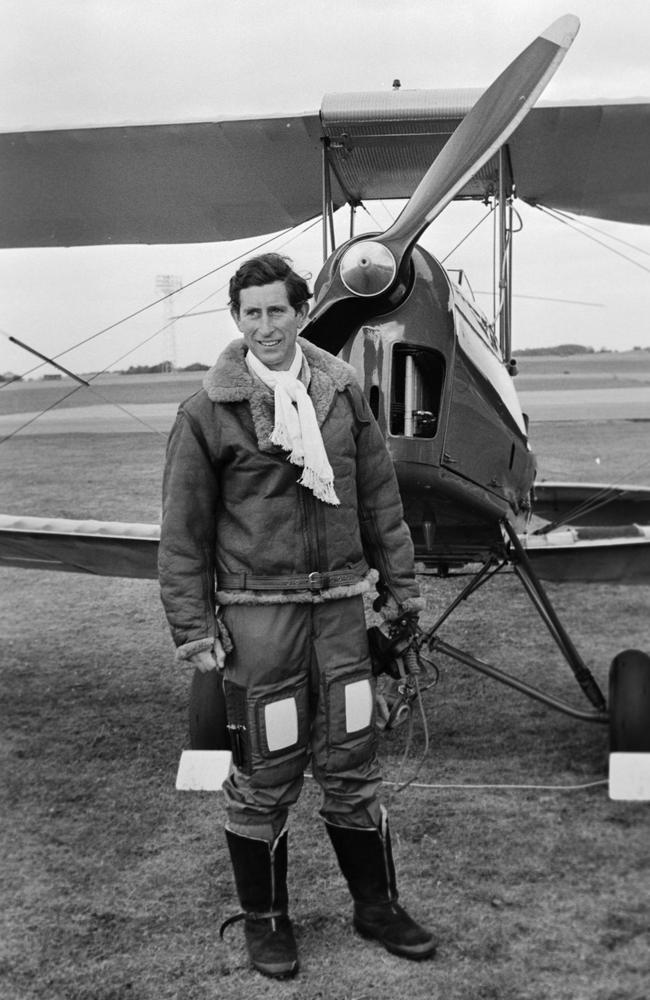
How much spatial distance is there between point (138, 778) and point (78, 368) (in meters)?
2.02

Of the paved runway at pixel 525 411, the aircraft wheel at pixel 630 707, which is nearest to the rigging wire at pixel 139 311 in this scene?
the aircraft wheel at pixel 630 707

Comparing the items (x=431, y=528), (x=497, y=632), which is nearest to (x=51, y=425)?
(x=497, y=632)

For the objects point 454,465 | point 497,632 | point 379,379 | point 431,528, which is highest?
point 379,379

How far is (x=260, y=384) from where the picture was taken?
7.59ft

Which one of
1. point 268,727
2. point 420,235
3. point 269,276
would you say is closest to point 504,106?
point 420,235

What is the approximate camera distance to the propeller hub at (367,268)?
2818 mm

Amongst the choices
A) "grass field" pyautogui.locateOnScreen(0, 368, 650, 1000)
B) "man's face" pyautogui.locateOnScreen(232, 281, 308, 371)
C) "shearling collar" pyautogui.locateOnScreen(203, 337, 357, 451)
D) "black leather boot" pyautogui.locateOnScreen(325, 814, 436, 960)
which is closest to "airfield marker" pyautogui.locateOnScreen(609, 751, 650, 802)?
"grass field" pyautogui.locateOnScreen(0, 368, 650, 1000)

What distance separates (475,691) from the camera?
14.6 feet

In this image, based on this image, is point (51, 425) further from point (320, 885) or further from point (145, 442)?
point (320, 885)

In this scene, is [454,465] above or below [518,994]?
above

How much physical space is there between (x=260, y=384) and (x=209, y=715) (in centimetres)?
160

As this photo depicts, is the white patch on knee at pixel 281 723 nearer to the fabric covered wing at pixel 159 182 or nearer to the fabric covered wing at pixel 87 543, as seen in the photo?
the fabric covered wing at pixel 87 543

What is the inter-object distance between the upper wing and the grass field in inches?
96.9

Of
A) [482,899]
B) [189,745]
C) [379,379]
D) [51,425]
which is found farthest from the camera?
[51,425]
